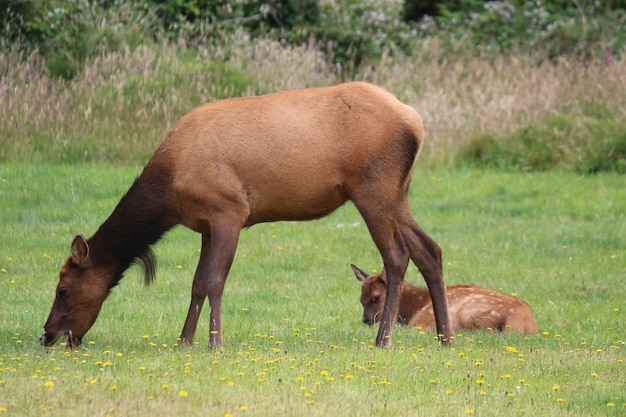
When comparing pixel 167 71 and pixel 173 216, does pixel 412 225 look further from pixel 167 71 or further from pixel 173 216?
pixel 167 71

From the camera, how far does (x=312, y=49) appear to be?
760 inches

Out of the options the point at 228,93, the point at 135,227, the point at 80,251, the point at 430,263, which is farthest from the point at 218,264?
the point at 228,93

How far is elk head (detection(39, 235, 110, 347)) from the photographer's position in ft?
27.8

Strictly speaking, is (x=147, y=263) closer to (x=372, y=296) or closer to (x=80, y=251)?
(x=80, y=251)

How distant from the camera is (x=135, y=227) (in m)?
8.66

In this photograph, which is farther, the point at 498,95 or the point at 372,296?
the point at 498,95

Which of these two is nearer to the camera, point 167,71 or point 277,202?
point 277,202

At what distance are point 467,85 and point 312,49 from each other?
2.77 metres

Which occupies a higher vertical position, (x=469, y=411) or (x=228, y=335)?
(x=469, y=411)

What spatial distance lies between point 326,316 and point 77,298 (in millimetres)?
2527

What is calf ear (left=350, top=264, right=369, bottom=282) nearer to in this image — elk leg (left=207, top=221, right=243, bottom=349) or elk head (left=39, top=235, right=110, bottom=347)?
elk leg (left=207, top=221, right=243, bottom=349)

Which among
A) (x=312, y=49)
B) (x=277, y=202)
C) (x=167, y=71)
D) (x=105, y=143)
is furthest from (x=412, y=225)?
(x=312, y=49)

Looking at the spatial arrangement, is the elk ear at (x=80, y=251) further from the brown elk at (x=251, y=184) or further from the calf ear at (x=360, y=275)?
the calf ear at (x=360, y=275)

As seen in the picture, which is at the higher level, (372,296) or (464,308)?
(464,308)
